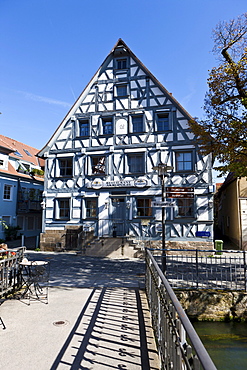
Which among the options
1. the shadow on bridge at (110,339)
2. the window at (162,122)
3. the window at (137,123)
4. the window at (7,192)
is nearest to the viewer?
the shadow on bridge at (110,339)

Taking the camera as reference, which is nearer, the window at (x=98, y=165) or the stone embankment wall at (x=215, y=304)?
the stone embankment wall at (x=215, y=304)

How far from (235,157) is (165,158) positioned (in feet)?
20.1

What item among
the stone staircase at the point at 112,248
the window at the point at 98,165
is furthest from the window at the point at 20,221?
the stone staircase at the point at 112,248

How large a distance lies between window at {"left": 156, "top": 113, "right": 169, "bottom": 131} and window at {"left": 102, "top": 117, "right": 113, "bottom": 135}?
3431 millimetres

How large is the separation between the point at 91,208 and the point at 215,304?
1199 centimetres

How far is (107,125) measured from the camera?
749 inches

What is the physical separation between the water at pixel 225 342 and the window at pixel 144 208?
9880 mm

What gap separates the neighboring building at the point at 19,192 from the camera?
80.1ft

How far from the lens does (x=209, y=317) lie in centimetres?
782

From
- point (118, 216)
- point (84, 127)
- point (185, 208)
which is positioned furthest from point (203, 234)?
point (84, 127)

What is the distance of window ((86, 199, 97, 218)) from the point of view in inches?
723

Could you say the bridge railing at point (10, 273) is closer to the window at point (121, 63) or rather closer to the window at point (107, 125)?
the window at point (107, 125)

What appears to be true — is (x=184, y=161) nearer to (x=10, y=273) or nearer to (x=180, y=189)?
(x=180, y=189)

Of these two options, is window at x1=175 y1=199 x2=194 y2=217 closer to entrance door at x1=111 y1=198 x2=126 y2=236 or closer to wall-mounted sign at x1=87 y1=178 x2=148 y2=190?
wall-mounted sign at x1=87 y1=178 x2=148 y2=190
